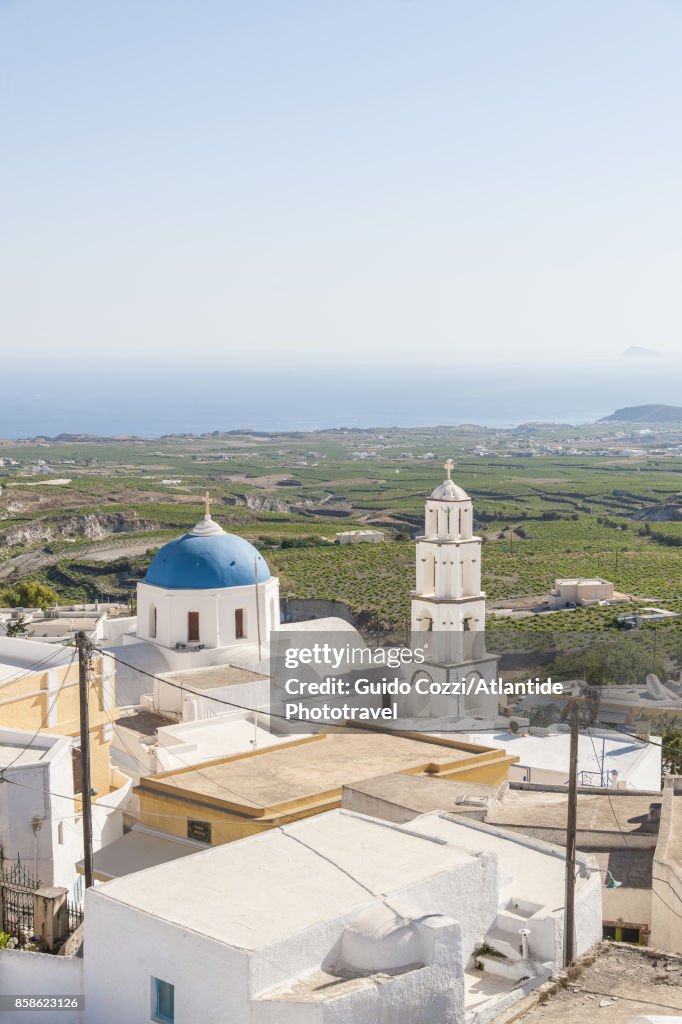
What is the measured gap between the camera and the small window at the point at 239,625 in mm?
21972

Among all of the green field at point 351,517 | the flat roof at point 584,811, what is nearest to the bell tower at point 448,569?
the flat roof at point 584,811

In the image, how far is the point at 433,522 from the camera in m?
22.9

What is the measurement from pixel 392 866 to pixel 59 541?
204 feet

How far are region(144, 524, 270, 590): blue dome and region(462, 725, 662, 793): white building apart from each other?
16.6ft

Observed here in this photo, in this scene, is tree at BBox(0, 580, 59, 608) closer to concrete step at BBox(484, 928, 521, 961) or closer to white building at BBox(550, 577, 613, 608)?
white building at BBox(550, 577, 613, 608)

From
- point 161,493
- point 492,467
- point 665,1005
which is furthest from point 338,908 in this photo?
point 492,467

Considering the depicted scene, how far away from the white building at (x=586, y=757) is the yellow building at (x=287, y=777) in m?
1.38

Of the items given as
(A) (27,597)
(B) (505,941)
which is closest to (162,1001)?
(B) (505,941)

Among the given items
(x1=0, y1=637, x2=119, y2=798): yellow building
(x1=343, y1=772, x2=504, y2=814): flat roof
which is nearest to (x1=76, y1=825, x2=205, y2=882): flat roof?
(x1=0, y1=637, x2=119, y2=798): yellow building

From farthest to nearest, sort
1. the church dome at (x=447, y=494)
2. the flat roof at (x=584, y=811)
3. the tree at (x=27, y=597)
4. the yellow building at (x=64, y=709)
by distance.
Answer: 1. the tree at (x=27, y=597)
2. the church dome at (x=447, y=494)
3. the yellow building at (x=64, y=709)
4. the flat roof at (x=584, y=811)

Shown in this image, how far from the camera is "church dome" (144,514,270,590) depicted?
21719 millimetres

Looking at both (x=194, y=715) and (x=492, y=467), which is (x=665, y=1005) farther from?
(x=492, y=467)

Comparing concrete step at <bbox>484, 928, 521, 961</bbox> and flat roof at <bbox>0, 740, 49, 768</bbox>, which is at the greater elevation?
flat roof at <bbox>0, 740, 49, 768</bbox>

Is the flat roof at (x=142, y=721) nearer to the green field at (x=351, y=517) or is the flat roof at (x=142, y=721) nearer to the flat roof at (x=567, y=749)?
the flat roof at (x=567, y=749)
